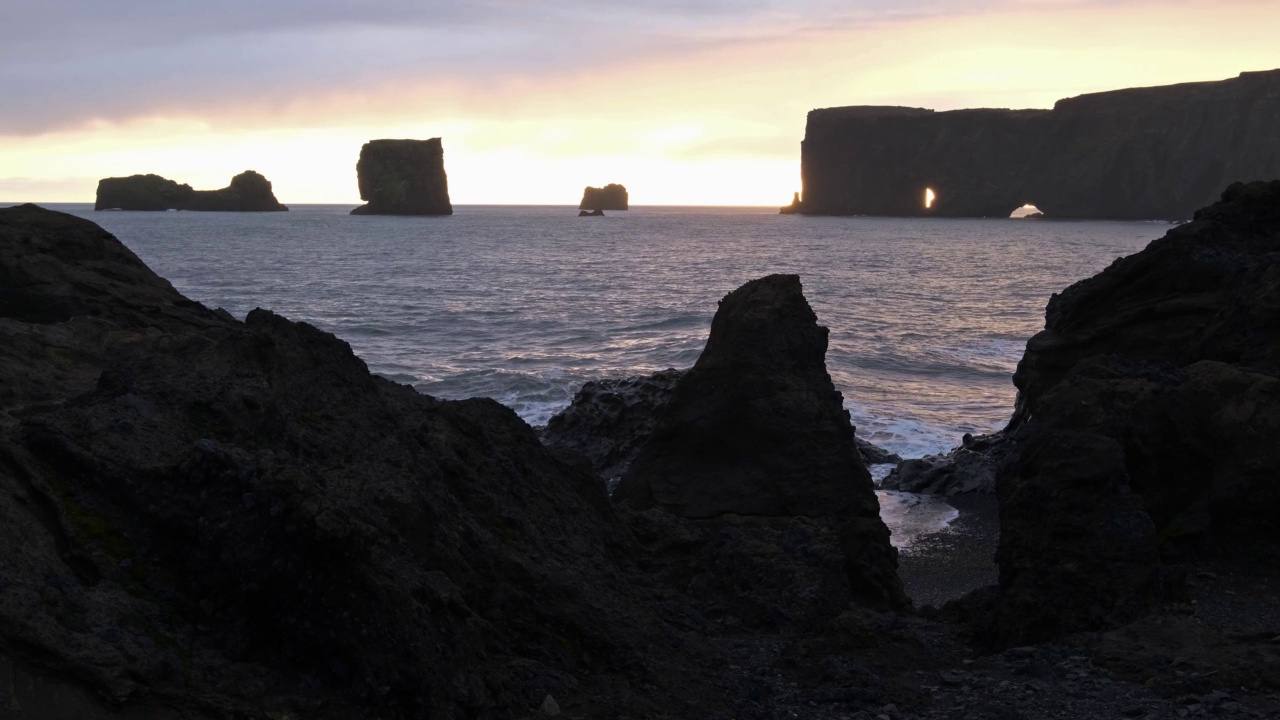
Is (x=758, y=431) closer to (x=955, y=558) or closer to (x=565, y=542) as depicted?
(x=565, y=542)

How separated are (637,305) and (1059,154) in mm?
132015

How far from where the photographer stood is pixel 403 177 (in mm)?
186500

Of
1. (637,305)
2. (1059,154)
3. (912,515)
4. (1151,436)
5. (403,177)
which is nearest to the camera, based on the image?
(1151,436)

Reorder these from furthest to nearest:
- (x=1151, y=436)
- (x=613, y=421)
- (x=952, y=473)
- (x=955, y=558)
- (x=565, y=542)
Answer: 1. (x=613, y=421)
2. (x=952, y=473)
3. (x=955, y=558)
4. (x=1151, y=436)
5. (x=565, y=542)

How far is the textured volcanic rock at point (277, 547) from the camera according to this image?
15.5 ft

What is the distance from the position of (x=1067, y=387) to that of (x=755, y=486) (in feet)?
9.91

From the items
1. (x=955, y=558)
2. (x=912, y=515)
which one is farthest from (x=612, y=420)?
(x=955, y=558)

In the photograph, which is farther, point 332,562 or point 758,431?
point 758,431

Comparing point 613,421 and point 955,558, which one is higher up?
point 613,421

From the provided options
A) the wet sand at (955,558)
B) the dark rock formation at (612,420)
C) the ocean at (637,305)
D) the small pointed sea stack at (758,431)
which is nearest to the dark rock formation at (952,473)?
the wet sand at (955,558)

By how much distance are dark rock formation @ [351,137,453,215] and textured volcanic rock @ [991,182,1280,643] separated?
177 metres

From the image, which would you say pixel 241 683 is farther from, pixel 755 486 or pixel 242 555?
pixel 755 486

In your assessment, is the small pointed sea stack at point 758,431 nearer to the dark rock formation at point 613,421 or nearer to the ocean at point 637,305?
the ocean at point 637,305

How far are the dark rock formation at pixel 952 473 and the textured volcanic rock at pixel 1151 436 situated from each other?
149cm
